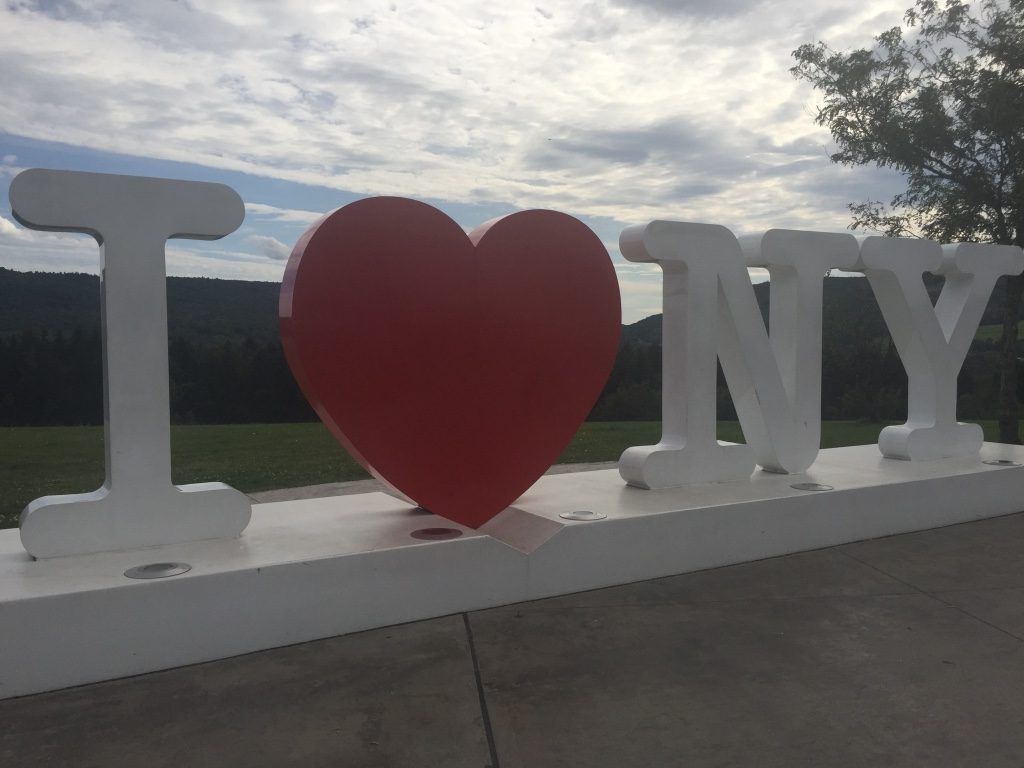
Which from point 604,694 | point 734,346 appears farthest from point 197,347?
point 604,694

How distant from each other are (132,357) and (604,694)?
2.71 meters

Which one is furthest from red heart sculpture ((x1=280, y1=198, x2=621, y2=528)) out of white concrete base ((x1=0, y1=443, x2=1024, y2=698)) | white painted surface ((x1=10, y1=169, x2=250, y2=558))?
white painted surface ((x1=10, y1=169, x2=250, y2=558))

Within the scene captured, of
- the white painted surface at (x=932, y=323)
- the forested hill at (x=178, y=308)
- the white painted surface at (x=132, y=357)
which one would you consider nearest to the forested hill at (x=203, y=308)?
the forested hill at (x=178, y=308)

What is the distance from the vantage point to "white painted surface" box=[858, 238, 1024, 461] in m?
6.78

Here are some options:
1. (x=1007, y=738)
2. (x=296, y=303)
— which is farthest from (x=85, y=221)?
(x=1007, y=738)

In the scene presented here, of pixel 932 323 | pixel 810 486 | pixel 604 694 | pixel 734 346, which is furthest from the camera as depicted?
pixel 932 323

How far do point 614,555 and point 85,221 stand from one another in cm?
326

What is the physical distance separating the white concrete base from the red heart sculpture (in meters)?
0.41

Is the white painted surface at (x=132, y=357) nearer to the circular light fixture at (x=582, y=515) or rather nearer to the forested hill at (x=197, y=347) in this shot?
the circular light fixture at (x=582, y=515)

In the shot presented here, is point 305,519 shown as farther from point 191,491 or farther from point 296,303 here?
point 296,303

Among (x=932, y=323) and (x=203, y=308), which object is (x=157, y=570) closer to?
(x=932, y=323)

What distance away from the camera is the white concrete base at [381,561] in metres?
3.44

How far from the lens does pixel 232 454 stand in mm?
14531

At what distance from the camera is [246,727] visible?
9.93 ft
